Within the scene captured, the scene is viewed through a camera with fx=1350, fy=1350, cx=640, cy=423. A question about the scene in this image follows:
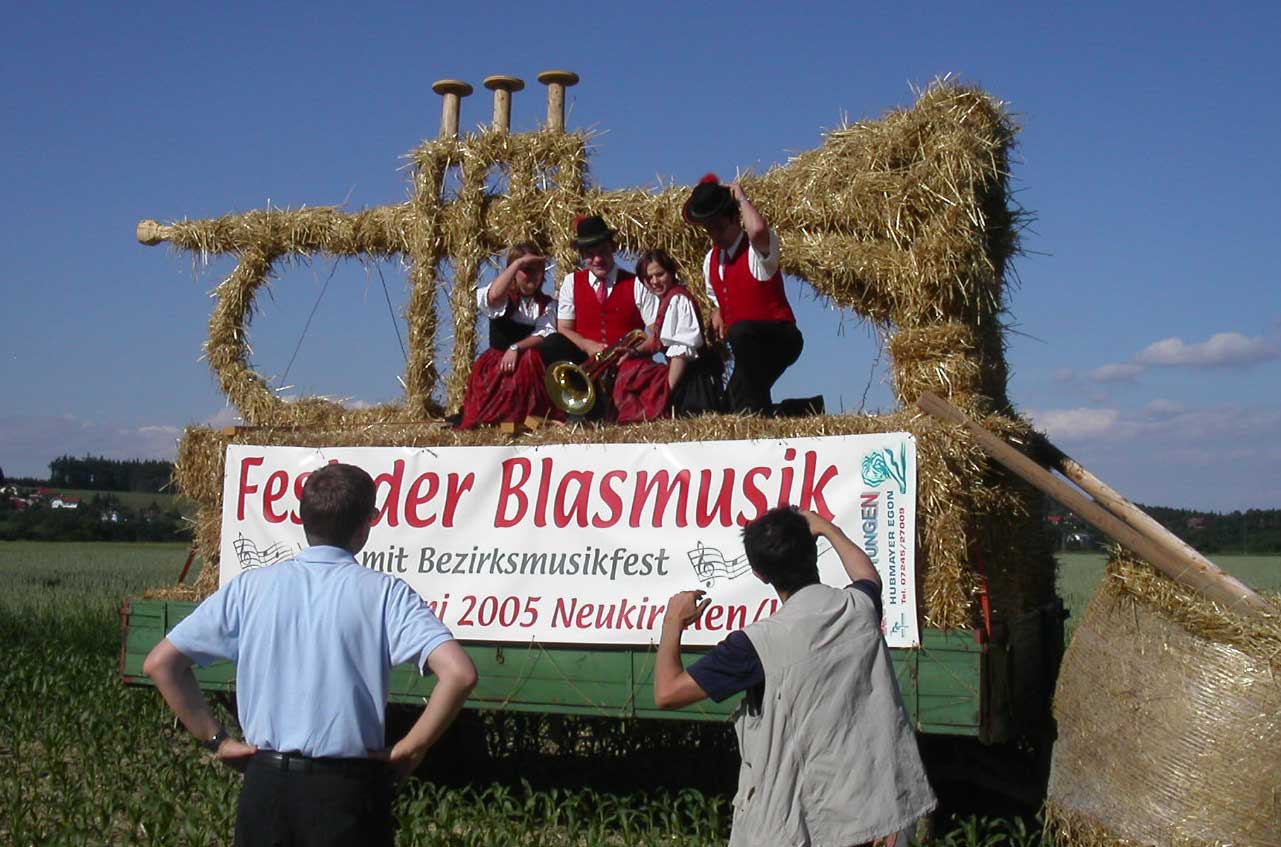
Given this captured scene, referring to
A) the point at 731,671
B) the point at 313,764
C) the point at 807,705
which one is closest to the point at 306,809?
the point at 313,764

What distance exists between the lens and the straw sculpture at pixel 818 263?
6012mm

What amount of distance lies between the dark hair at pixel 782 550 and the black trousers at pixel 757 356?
316 centimetres

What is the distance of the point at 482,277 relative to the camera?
322 inches

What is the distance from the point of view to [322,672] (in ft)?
10.6

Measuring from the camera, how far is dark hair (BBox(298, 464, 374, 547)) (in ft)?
10.8

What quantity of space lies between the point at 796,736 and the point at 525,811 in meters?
3.48

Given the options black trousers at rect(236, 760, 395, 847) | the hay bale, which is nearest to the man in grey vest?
black trousers at rect(236, 760, 395, 847)

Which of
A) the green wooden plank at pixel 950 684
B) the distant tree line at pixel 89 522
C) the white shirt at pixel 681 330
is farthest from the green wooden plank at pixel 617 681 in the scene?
the distant tree line at pixel 89 522

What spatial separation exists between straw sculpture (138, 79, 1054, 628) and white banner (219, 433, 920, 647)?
0.12 meters

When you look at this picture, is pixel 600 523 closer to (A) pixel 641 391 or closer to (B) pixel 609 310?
(A) pixel 641 391

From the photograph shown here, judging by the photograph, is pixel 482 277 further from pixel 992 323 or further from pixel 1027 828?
pixel 1027 828

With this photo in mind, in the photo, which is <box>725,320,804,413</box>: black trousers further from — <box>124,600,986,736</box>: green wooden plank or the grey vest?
the grey vest

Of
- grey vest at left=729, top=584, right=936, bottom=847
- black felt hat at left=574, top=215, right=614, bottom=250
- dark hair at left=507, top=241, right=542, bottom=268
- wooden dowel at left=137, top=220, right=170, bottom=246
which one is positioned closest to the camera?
grey vest at left=729, top=584, right=936, bottom=847

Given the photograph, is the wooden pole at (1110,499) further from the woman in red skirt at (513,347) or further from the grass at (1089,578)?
the grass at (1089,578)
